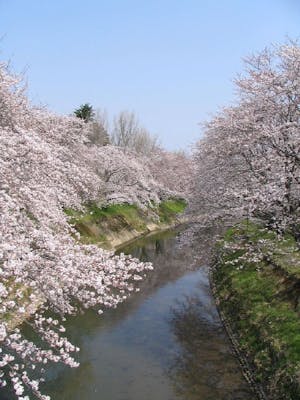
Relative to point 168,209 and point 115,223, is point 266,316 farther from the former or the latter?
point 168,209

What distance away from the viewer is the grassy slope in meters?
36.7

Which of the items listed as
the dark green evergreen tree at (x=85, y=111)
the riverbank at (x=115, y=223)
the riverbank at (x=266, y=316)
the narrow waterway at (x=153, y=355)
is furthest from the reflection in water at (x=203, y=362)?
the dark green evergreen tree at (x=85, y=111)

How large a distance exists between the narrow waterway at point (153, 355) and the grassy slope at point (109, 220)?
25.0 ft

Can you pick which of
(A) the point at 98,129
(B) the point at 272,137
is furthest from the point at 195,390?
(A) the point at 98,129

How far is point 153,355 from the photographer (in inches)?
699

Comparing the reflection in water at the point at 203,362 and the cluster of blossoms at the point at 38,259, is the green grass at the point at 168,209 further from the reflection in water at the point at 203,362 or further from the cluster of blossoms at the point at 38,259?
the cluster of blossoms at the point at 38,259

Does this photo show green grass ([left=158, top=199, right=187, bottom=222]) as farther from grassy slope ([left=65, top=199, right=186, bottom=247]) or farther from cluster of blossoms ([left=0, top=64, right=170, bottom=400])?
cluster of blossoms ([left=0, top=64, right=170, bottom=400])

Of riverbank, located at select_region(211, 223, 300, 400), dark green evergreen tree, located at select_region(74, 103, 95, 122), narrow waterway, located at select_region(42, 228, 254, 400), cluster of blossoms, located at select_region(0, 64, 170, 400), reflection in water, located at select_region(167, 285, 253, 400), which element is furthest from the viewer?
dark green evergreen tree, located at select_region(74, 103, 95, 122)

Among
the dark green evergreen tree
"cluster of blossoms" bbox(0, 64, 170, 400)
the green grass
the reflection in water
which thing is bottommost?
the reflection in water

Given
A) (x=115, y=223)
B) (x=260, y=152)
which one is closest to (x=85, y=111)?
(x=115, y=223)

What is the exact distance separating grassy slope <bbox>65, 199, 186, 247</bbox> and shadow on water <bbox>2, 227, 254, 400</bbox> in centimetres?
761

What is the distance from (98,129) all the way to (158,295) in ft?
130

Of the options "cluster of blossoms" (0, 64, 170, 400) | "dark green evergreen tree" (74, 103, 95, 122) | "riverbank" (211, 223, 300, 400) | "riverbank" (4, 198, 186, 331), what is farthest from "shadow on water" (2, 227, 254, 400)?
"dark green evergreen tree" (74, 103, 95, 122)

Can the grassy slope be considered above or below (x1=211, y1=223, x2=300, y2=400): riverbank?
above
